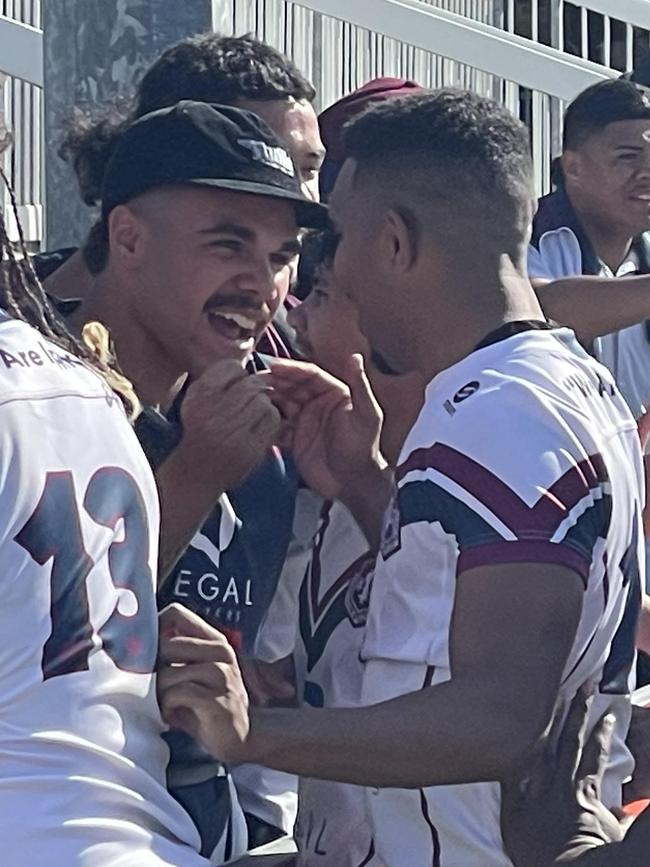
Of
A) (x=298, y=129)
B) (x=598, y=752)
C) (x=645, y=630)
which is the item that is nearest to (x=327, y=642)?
(x=598, y=752)

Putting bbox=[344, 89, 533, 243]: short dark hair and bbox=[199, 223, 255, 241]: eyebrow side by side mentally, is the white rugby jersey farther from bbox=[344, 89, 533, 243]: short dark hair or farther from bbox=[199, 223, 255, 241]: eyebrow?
bbox=[344, 89, 533, 243]: short dark hair

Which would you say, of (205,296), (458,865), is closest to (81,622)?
(458,865)

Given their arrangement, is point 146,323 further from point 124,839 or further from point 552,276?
point 552,276

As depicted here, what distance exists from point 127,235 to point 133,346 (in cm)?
19

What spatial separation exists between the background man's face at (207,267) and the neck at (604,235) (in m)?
2.43

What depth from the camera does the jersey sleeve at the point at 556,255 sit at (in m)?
5.24

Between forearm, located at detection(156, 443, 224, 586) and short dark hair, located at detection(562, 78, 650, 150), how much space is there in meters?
3.02

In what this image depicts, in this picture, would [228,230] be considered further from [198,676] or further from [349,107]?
[349,107]

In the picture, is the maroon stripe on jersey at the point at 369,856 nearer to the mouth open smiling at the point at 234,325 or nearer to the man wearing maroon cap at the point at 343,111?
the mouth open smiling at the point at 234,325

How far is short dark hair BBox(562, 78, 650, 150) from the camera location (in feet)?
18.4

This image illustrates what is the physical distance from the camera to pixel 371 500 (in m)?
3.10

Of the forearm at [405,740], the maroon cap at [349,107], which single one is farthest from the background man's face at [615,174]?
the forearm at [405,740]

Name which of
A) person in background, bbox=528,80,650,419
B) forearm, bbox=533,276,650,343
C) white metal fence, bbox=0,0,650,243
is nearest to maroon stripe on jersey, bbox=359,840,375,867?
forearm, bbox=533,276,650,343

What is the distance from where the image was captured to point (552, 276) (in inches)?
205
